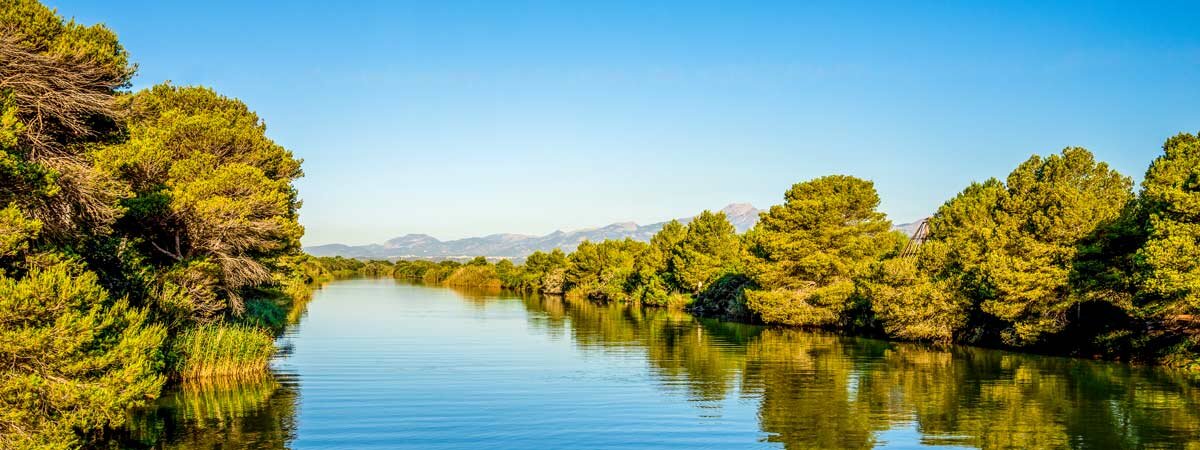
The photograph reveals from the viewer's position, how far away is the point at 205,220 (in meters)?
27.5

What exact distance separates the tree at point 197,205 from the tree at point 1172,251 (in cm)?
3147

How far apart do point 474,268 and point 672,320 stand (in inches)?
3994

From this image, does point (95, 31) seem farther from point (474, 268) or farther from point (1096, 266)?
point (474, 268)

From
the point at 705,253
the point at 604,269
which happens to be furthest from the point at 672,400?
the point at 604,269

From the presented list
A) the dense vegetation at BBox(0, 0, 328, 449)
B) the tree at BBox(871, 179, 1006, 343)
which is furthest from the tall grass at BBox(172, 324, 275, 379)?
the tree at BBox(871, 179, 1006, 343)

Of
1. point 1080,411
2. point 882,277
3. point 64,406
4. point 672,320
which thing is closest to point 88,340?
point 64,406

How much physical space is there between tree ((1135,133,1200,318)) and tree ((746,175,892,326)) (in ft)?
73.5

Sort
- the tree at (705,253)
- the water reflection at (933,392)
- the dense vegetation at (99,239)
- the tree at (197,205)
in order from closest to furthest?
1. the dense vegetation at (99,239)
2. the water reflection at (933,392)
3. the tree at (197,205)
4. the tree at (705,253)

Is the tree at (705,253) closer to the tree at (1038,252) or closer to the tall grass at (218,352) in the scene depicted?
the tree at (1038,252)

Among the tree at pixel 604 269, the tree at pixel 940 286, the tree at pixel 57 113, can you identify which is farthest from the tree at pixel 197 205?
the tree at pixel 604 269

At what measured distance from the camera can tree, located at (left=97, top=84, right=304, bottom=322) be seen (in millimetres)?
23844

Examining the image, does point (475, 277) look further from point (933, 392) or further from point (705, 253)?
point (933, 392)

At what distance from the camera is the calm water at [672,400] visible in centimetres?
1947

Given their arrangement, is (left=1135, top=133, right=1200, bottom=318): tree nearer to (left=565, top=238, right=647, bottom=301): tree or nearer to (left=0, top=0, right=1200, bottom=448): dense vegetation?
(left=0, top=0, right=1200, bottom=448): dense vegetation
